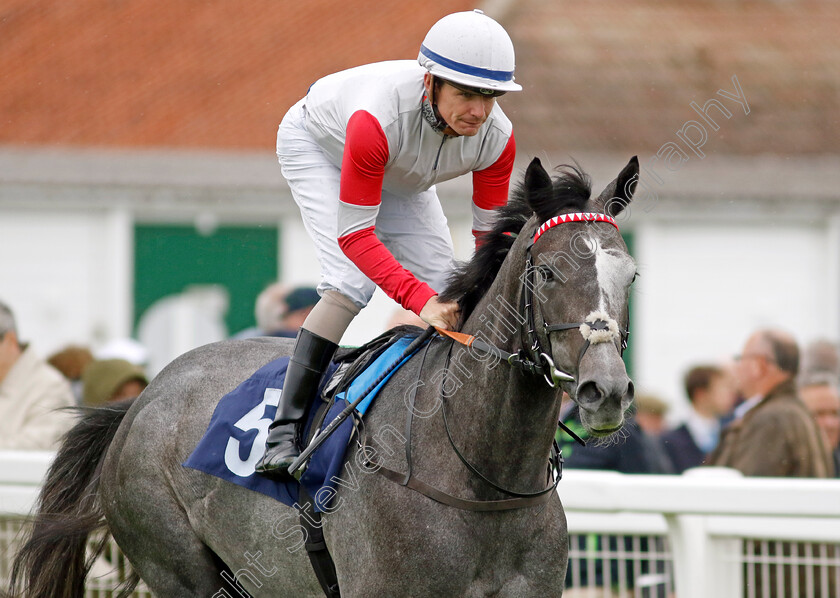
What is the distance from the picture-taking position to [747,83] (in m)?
15.8

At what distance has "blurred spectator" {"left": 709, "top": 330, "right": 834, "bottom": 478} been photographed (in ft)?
19.2

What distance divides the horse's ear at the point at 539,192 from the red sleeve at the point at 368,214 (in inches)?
19.3

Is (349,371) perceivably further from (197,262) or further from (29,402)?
(197,262)

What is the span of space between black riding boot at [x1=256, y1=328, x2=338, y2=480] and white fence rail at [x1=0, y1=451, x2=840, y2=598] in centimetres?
151

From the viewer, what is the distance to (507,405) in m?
3.46

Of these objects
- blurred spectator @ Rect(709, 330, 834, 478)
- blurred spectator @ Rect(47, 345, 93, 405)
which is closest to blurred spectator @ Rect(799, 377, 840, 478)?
blurred spectator @ Rect(709, 330, 834, 478)

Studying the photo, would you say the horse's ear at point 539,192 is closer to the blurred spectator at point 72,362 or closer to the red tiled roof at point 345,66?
the blurred spectator at point 72,362

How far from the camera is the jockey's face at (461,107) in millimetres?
3674

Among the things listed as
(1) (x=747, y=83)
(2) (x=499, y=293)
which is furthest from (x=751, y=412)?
(1) (x=747, y=83)

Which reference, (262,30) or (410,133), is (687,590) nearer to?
(410,133)

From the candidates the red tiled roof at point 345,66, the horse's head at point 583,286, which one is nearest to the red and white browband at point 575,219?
the horse's head at point 583,286

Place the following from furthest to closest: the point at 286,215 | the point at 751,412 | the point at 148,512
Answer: the point at 286,215, the point at 751,412, the point at 148,512

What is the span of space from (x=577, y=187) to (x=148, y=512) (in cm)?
223

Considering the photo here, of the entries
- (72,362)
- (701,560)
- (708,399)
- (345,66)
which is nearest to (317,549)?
(701,560)
